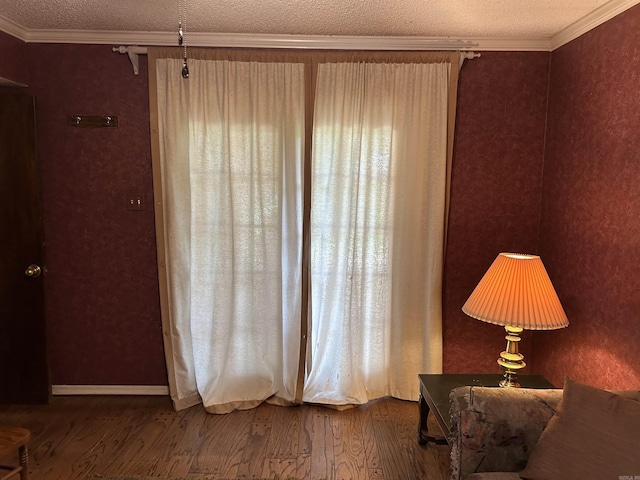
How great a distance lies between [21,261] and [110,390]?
3.44 feet

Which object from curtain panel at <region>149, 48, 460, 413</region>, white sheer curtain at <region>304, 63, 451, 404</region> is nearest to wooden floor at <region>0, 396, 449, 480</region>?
curtain panel at <region>149, 48, 460, 413</region>

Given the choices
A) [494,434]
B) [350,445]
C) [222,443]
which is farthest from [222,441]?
[494,434]

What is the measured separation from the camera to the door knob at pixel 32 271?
9.11 ft

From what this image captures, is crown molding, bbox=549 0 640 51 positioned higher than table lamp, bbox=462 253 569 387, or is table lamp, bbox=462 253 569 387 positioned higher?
crown molding, bbox=549 0 640 51

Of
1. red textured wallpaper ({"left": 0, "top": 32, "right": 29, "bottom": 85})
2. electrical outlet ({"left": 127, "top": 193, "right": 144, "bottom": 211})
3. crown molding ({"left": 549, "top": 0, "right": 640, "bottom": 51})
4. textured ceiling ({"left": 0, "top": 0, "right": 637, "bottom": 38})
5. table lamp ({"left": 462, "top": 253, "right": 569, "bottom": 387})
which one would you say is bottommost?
table lamp ({"left": 462, "top": 253, "right": 569, "bottom": 387})

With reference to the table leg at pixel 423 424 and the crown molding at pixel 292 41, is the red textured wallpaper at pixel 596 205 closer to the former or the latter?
the crown molding at pixel 292 41

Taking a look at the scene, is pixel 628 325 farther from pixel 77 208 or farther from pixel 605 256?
pixel 77 208

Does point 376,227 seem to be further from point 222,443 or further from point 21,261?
point 21,261

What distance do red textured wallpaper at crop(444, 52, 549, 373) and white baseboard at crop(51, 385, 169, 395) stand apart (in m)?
2.06

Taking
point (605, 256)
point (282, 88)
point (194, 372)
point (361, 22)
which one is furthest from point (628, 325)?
point (194, 372)

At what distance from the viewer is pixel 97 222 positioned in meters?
2.89

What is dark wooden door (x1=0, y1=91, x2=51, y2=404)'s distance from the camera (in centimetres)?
270

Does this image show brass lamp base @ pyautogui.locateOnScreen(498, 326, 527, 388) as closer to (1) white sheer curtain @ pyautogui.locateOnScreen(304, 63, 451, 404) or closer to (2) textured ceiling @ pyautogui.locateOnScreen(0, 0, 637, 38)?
(1) white sheer curtain @ pyautogui.locateOnScreen(304, 63, 451, 404)

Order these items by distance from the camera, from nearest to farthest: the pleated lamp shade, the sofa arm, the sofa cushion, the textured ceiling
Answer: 1. the sofa cushion
2. the sofa arm
3. the pleated lamp shade
4. the textured ceiling
